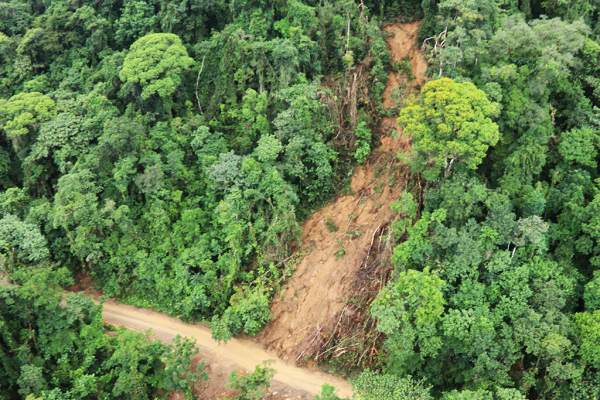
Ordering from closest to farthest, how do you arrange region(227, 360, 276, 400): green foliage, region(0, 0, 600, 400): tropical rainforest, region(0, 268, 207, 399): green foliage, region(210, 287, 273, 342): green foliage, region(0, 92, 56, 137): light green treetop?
region(0, 0, 600, 400): tropical rainforest → region(227, 360, 276, 400): green foliage → region(0, 268, 207, 399): green foliage → region(210, 287, 273, 342): green foliage → region(0, 92, 56, 137): light green treetop

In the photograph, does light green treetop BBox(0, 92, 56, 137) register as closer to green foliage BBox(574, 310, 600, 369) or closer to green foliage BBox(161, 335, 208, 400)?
green foliage BBox(161, 335, 208, 400)

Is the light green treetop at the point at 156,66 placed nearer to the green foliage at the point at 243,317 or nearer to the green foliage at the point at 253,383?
the green foliage at the point at 243,317

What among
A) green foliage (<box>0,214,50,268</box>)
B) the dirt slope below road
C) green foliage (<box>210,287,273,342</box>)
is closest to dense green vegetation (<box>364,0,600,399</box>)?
the dirt slope below road

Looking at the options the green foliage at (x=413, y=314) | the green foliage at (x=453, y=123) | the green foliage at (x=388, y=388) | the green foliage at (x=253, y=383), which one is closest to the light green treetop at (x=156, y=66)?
the green foliage at (x=453, y=123)

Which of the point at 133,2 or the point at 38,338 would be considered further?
the point at 133,2

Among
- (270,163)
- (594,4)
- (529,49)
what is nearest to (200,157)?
(270,163)

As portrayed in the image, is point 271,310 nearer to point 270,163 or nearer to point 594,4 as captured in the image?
Answer: point 270,163

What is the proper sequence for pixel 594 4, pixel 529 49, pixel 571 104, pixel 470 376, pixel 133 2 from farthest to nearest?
pixel 133 2 < pixel 594 4 < pixel 571 104 < pixel 529 49 < pixel 470 376

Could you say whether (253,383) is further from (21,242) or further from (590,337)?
(21,242)
